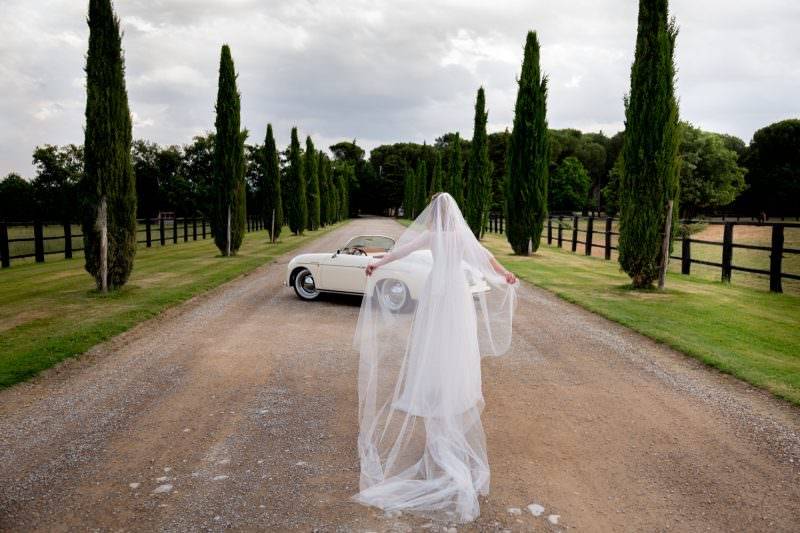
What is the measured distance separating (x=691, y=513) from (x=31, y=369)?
616 cm

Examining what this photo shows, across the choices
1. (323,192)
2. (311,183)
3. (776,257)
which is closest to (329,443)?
(776,257)

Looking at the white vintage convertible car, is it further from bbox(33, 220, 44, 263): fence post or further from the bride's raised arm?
bbox(33, 220, 44, 263): fence post

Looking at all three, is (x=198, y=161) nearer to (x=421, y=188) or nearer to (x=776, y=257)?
(x=421, y=188)

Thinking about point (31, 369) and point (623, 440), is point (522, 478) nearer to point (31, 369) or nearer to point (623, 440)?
point (623, 440)

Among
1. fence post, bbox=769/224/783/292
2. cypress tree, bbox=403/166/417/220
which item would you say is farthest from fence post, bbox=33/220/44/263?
cypress tree, bbox=403/166/417/220

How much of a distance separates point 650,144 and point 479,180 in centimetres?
1895

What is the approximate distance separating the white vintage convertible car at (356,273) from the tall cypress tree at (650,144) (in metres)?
5.11

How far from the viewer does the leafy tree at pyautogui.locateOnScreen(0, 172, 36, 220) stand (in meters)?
47.4

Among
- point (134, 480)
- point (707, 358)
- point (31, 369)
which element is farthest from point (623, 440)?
point (31, 369)

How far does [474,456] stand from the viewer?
3674 millimetres

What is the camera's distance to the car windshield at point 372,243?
10781mm

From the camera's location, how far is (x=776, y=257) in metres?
11.8

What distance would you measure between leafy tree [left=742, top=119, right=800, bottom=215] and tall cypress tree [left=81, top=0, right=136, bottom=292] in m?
66.1

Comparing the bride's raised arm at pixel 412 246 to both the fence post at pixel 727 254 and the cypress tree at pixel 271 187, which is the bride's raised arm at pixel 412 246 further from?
the cypress tree at pixel 271 187
